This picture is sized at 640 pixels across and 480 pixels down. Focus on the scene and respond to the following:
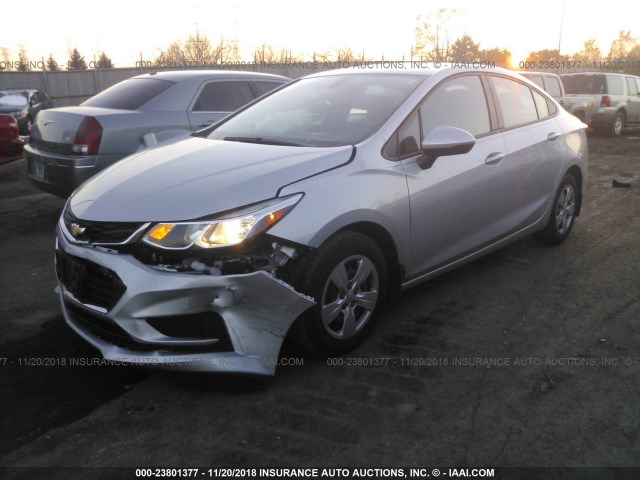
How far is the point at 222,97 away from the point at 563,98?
898cm

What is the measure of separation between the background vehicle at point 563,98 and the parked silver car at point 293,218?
8535 millimetres

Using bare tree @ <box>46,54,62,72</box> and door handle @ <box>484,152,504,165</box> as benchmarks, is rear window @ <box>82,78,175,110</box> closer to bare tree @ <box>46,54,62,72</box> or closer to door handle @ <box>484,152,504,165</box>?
door handle @ <box>484,152,504,165</box>

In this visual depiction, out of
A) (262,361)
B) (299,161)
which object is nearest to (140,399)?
(262,361)

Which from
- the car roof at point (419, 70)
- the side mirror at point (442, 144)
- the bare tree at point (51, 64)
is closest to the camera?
the side mirror at point (442, 144)

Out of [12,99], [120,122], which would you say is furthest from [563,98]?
[12,99]

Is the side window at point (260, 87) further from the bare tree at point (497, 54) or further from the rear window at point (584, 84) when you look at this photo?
the bare tree at point (497, 54)

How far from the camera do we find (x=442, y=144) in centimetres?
340

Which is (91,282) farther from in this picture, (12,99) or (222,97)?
(12,99)

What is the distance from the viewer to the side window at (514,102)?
14.5 feet

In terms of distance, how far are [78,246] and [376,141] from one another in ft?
5.87

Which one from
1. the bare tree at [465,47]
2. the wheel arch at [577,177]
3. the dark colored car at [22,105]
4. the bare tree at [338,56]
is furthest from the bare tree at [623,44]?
the wheel arch at [577,177]

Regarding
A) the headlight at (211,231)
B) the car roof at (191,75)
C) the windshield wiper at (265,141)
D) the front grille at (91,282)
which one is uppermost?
the car roof at (191,75)

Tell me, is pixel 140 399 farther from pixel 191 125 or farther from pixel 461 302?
pixel 191 125

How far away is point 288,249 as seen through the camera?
276 centimetres
